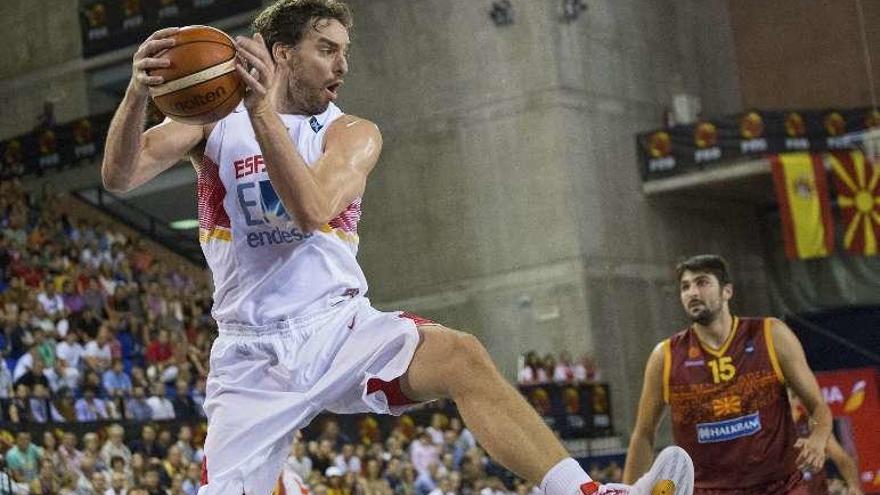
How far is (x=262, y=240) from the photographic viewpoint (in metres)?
5.52

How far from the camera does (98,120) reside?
27.1 m

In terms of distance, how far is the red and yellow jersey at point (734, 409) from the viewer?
789 cm

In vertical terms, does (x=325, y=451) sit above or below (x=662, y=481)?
below

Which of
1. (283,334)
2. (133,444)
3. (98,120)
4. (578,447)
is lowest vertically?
(578,447)

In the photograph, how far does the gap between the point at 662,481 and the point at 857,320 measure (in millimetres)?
20588

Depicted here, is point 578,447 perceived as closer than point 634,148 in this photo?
Yes

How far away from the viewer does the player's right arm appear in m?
5.06

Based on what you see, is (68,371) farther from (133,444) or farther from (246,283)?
(246,283)

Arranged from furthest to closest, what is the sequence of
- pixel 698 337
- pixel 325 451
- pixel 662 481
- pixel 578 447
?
1. pixel 578 447
2. pixel 325 451
3. pixel 698 337
4. pixel 662 481

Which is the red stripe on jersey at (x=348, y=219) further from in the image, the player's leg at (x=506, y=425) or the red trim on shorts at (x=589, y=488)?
the red trim on shorts at (x=589, y=488)

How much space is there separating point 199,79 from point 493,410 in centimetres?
148

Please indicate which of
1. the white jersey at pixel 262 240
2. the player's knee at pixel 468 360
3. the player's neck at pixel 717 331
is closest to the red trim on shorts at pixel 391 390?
the player's knee at pixel 468 360

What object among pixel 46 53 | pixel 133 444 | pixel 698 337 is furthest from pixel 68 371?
pixel 46 53

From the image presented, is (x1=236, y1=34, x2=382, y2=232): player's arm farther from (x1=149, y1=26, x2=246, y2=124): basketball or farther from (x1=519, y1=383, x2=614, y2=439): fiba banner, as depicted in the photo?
(x1=519, y1=383, x2=614, y2=439): fiba banner
